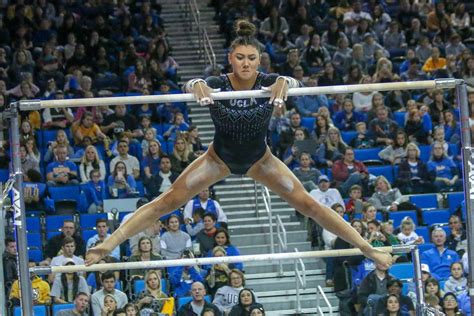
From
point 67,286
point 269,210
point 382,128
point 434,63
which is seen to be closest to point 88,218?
point 67,286

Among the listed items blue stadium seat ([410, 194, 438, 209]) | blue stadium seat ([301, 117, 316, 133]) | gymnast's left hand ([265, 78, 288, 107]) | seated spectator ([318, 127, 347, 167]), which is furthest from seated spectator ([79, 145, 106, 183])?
gymnast's left hand ([265, 78, 288, 107])

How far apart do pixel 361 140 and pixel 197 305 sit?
553 centimetres

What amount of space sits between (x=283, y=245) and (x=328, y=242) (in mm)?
602

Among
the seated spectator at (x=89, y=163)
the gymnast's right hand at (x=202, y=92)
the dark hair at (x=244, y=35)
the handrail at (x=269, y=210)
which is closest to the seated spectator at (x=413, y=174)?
the handrail at (x=269, y=210)

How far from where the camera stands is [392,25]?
1964 cm

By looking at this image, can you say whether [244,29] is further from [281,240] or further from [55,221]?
[55,221]

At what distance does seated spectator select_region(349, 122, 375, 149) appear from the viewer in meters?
16.3

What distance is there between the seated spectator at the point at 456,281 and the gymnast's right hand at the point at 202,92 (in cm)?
634

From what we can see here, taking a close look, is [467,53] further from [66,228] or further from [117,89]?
[66,228]

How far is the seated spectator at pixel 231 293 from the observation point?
1239 centimetres

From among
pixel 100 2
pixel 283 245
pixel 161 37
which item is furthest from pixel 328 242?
pixel 100 2

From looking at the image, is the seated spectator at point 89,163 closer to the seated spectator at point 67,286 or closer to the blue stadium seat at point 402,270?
the seated spectator at point 67,286

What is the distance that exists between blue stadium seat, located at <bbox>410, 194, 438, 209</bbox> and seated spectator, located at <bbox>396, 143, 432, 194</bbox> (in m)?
0.25

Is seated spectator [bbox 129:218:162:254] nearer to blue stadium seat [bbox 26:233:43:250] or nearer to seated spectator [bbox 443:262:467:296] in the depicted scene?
blue stadium seat [bbox 26:233:43:250]
